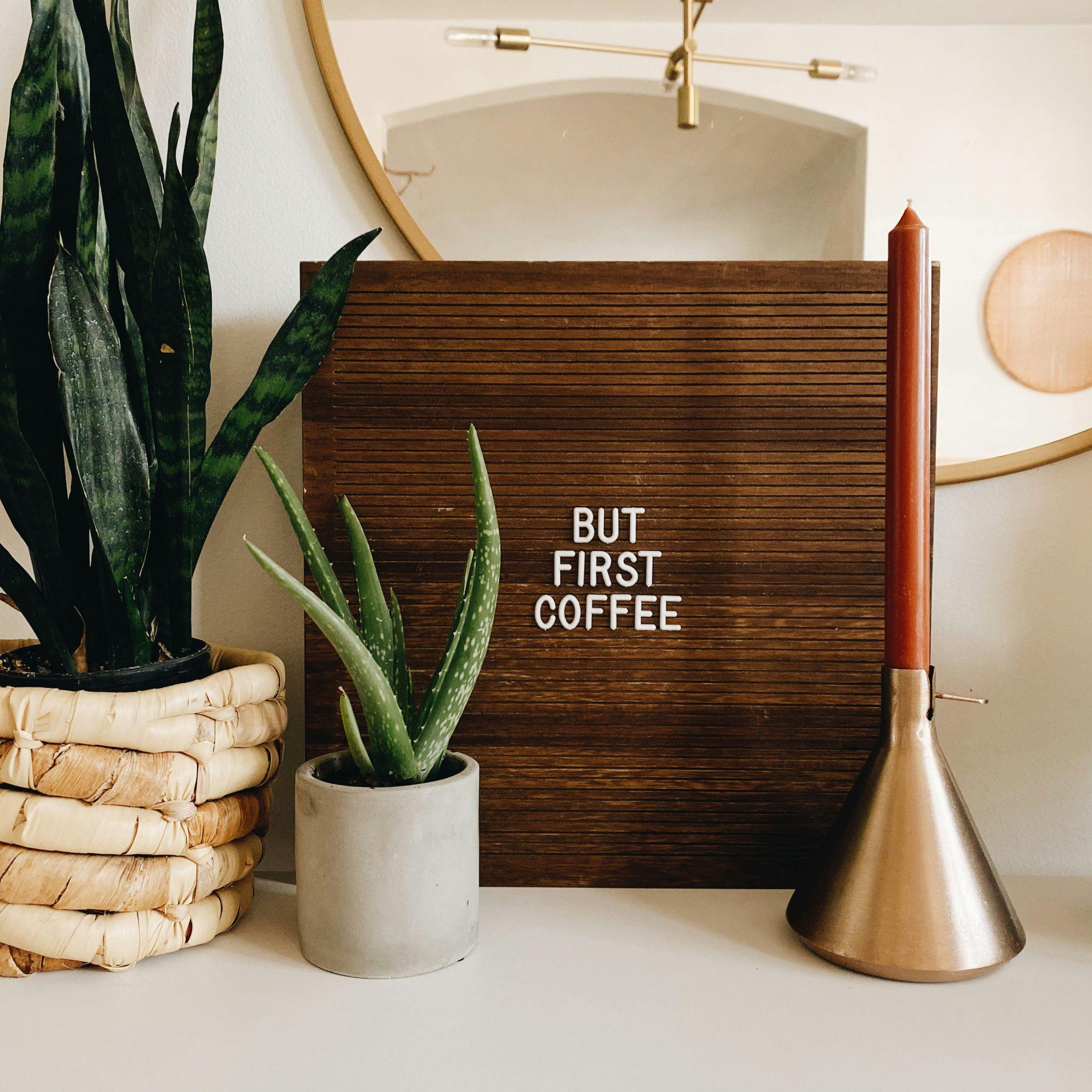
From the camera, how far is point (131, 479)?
0.49 meters

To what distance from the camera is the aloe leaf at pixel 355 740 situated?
1.45 ft

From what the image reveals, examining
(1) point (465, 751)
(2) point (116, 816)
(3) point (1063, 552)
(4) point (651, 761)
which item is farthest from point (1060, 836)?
(2) point (116, 816)

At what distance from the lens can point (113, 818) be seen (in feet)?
1.48

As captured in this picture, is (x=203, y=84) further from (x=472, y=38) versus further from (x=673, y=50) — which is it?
(x=673, y=50)

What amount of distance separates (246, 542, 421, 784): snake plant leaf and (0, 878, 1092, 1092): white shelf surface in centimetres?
11

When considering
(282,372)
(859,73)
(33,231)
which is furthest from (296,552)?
(859,73)

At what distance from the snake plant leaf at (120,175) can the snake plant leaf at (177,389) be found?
2 cm

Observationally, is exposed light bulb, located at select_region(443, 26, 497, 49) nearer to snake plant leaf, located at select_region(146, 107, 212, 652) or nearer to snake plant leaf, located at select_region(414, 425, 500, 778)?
snake plant leaf, located at select_region(146, 107, 212, 652)

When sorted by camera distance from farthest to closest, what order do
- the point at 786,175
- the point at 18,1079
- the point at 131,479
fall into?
the point at 786,175
the point at 131,479
the point at 18,1079

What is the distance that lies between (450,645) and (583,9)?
1.40 ft

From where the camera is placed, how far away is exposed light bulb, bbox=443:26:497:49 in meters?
0.60

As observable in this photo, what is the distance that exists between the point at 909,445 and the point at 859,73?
28 centimetres

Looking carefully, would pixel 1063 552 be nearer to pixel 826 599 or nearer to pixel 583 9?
pixel 826 599

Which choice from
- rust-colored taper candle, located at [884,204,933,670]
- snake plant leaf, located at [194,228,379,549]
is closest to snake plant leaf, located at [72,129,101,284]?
snake plant leaf, located at [194,228,379,549]
